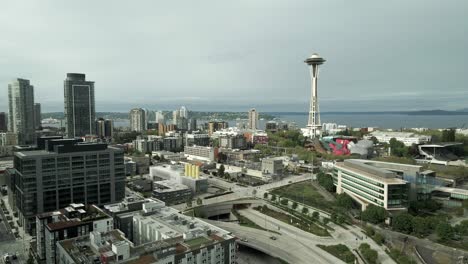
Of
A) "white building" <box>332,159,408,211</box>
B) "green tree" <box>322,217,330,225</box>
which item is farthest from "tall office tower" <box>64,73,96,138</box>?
"green tree" <box>322,217,330,225</box>

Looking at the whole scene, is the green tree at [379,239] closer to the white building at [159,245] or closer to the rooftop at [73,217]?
the white building at [159,245]

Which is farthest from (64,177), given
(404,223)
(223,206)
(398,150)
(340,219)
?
(398,150)

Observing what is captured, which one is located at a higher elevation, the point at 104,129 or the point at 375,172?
the point at 104,129

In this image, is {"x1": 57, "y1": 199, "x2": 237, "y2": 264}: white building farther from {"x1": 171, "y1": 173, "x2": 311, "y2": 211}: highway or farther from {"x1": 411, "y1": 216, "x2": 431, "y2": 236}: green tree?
{"x1": 411, "y1": 216, "x2": 431, "y2": 236}: green tree

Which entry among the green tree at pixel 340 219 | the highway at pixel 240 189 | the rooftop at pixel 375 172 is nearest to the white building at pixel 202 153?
the highway at pixel 240 189

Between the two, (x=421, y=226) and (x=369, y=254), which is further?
(x=421, y=226)

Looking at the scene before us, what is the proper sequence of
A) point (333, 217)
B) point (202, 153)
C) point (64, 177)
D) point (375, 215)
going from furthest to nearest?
point (202, 153)
point (333, 217)
point (375, 215)
point (64, 177)

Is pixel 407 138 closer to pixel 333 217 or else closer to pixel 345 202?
pixel 345 202
